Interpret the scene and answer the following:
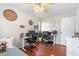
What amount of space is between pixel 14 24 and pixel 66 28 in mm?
815

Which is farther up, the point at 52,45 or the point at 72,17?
the point at 72,17

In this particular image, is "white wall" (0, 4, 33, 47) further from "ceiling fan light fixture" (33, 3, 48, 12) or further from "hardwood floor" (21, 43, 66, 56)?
"hardwood floor" (21, 43, 66, 56)

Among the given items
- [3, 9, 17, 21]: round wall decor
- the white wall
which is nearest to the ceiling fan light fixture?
the white wall

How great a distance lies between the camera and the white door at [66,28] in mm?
1559

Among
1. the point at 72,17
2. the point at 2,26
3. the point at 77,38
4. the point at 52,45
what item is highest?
the point at 72,17

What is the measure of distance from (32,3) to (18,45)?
69 cm

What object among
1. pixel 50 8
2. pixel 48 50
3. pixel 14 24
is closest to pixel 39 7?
pixel 50 8

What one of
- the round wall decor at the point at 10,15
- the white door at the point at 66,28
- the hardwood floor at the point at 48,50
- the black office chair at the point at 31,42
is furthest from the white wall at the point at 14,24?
the white door at the point at 66,28

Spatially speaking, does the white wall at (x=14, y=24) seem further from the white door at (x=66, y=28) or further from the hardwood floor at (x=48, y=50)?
the white door at (x=66, y=28)

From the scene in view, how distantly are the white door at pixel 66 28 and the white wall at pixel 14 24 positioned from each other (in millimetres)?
508

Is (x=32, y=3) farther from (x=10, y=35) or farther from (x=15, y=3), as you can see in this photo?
(x=10, y=35)

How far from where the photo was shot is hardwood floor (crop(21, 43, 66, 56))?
5.24ft

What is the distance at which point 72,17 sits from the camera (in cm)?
153

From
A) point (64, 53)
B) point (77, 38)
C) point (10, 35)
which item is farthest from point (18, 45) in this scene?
point (77, 38)
